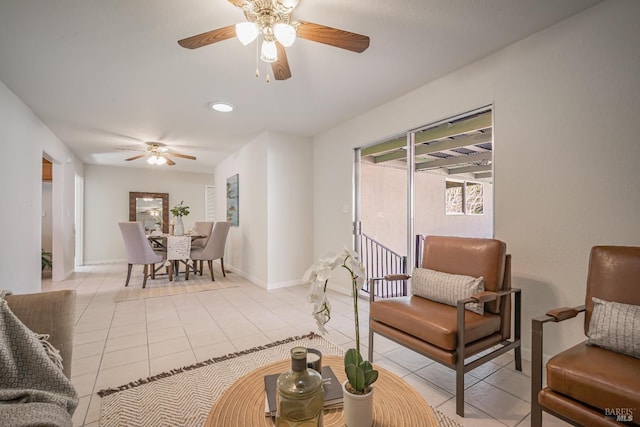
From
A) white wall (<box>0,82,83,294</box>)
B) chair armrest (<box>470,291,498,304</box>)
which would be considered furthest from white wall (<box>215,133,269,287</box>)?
chair armrest (<box>470,291,498,304</box>)

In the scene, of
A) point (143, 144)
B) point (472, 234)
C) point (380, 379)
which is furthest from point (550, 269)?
point (143, 144)

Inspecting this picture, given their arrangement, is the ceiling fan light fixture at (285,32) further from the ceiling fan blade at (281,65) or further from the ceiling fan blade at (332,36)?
the ceiling fan blade at (281,65)

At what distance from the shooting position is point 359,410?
2.97ft

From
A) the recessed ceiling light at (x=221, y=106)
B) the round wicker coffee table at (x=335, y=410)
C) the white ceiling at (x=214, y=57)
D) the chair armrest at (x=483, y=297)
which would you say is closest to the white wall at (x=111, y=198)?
the white ceiling at (x=214, y=57)

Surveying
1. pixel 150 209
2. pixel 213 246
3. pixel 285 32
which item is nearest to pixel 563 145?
pixel 285 32

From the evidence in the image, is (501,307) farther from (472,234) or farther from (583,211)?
(472,234)

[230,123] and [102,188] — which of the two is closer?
[230,123]

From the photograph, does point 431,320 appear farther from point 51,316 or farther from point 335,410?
point 51,316

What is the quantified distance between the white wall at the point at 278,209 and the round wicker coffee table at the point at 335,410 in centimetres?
325

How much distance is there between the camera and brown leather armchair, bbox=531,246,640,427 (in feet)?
3.48

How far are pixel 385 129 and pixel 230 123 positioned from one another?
7.07 feet

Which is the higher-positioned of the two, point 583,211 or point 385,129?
point 385,129

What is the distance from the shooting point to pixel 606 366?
46.5 inches

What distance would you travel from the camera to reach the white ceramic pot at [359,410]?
2.96 feet
